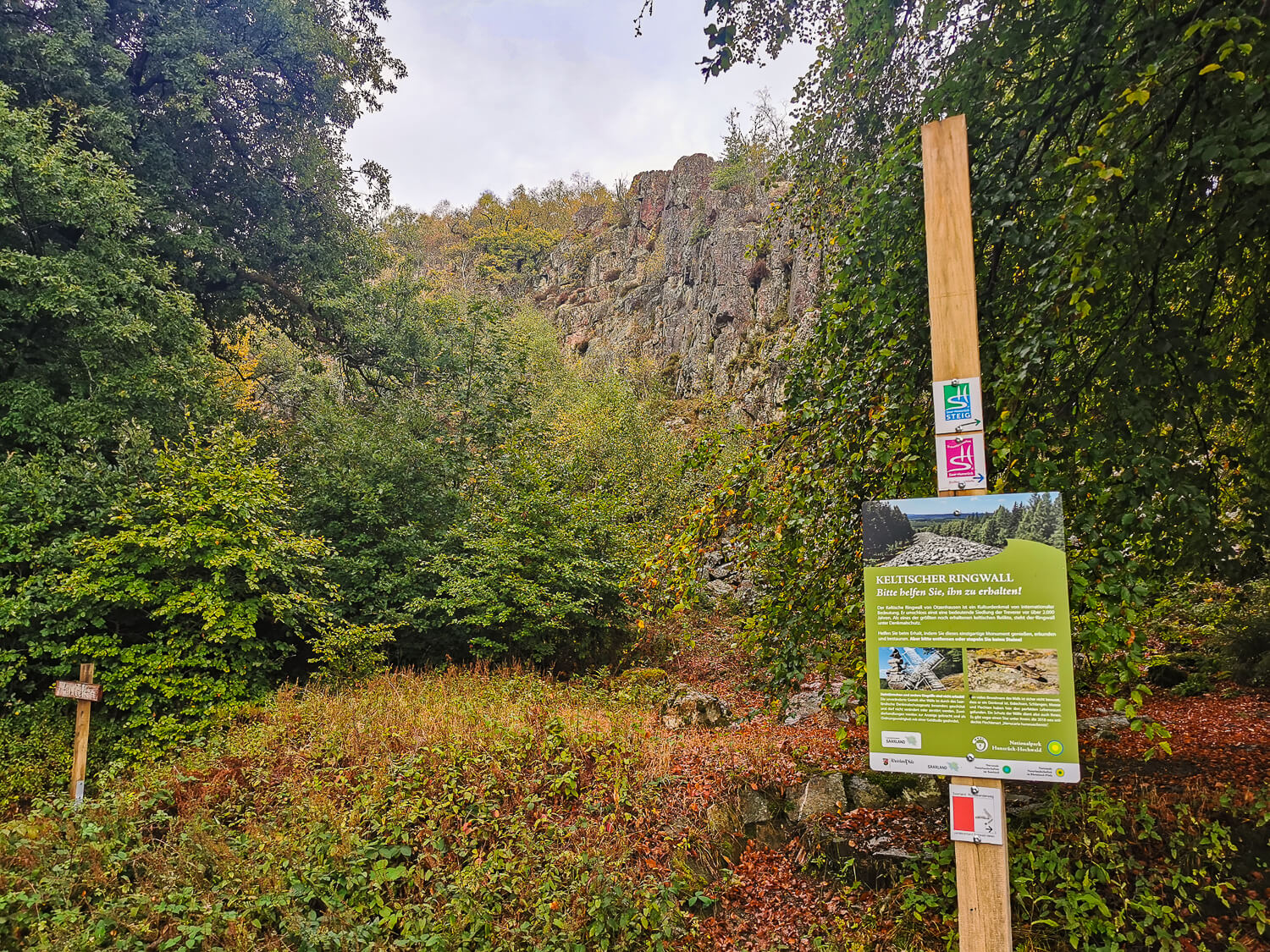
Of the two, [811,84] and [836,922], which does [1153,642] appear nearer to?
[836,922]

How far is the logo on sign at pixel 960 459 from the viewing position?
228 centimetres

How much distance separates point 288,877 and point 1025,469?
5.36 m

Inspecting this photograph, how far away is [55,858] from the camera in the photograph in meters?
4.93

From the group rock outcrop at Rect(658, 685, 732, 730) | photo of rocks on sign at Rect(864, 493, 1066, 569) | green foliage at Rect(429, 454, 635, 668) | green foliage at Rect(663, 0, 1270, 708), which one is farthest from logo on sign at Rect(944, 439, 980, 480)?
green foliage at Rect(429, 454, 635, 668)

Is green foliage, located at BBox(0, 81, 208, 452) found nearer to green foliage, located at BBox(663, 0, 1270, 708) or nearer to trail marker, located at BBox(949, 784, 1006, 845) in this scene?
green foliage, located at BBox(663, 0, 1270, 708)

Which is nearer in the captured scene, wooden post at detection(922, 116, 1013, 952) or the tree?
wooden post at detection(922, 116, 1013, 952)

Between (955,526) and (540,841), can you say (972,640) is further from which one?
(540,841)

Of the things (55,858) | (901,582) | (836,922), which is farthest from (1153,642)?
(55,858)

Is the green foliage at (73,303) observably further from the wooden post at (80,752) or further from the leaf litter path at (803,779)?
the leaf litter path at (803,779)

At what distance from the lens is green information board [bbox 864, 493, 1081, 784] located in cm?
206

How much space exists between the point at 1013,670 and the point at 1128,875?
Result: 2545 mm

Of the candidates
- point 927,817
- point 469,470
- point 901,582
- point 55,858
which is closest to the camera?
point 901,582

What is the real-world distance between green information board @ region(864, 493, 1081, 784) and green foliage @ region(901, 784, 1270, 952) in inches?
76.1

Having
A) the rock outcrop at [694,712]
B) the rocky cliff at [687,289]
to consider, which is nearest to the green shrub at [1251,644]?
the rock outcrop at [694,712]
